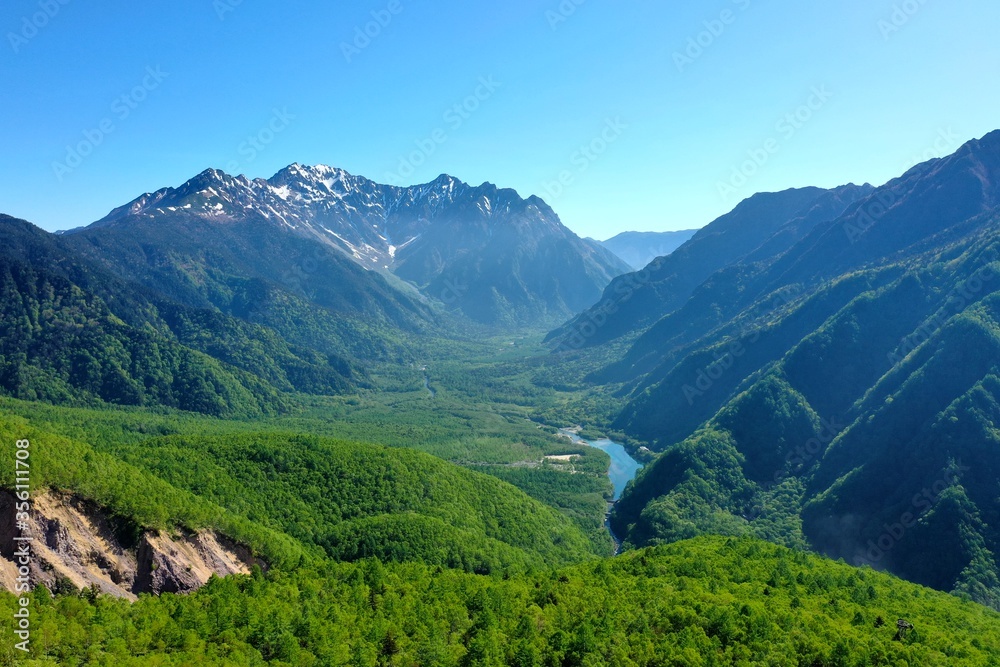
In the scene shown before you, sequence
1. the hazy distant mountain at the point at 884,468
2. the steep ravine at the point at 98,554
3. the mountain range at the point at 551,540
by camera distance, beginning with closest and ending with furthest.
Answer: the steep ravine at the point at 98,554
the mountain range at the point at 551,540
the hazy distant mountain at the point at 884,468

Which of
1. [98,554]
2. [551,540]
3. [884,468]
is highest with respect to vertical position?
[98,554]

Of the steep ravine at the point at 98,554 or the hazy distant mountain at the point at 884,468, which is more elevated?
the steep ravine at the point at 98,554

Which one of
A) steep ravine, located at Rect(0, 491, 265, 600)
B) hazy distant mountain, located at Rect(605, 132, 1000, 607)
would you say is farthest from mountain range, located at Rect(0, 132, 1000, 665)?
hazy distant mountain, located at Rect(605, 132, 1000, 607)

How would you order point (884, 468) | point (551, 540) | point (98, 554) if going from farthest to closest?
point (884, 468)
point (551, 540)
point (98, 554)

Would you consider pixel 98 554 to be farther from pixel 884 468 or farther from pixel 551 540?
pixel 884 468

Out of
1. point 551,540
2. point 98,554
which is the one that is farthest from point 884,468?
point 98,554

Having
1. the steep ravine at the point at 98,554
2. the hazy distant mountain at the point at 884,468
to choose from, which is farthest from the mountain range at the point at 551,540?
the hazy distant mountain at the point at 884,468

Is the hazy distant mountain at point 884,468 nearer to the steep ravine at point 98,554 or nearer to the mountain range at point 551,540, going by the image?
the mountain range at point 551,540

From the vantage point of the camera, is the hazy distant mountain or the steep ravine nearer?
the steep ravine

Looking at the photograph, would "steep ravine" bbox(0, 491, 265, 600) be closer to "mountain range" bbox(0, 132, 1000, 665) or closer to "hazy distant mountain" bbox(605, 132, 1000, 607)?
"mountain range" bbox(0, 132, 1000, 665)
